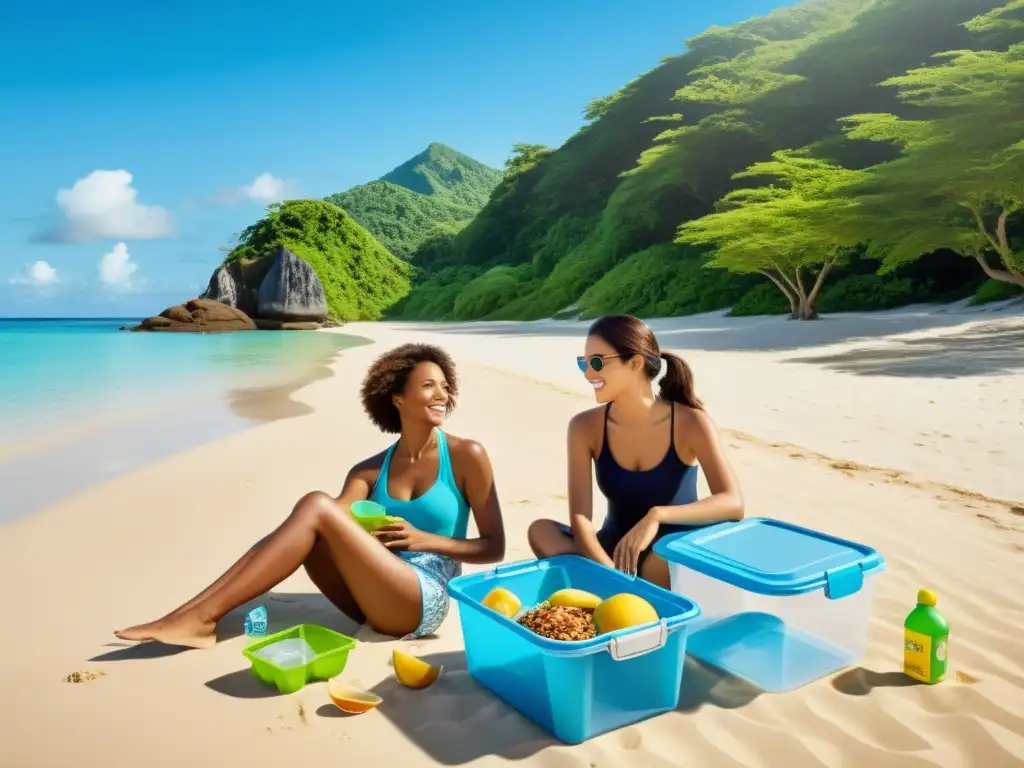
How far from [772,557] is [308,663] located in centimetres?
170

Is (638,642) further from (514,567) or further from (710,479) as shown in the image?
(710,479)

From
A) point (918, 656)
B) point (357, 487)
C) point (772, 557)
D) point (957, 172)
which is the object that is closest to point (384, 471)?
point (357, 487)

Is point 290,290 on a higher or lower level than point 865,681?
higher

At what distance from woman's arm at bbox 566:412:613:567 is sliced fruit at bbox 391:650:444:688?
2.44 ft

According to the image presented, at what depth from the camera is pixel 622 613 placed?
2545 mm

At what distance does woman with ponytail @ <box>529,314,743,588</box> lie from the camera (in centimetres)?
319

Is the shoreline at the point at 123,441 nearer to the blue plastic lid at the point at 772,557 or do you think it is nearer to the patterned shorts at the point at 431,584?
the patterned shorts at the point at 431,584

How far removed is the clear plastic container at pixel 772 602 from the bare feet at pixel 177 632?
1.76 meters

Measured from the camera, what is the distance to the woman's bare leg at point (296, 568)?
2982 mm

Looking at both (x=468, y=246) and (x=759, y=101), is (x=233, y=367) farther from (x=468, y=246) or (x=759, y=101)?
(x=468, y=246)

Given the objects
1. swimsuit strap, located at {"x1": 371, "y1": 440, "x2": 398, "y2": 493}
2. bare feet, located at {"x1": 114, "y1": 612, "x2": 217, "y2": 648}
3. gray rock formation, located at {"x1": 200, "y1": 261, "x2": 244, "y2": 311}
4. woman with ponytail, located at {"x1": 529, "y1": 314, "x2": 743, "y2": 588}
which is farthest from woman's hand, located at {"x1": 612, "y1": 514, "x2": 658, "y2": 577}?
gray rock formation, located at {"x1": 200, "y1": 261, "x2": 244, "y2": 311}

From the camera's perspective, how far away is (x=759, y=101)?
3572 centimetres

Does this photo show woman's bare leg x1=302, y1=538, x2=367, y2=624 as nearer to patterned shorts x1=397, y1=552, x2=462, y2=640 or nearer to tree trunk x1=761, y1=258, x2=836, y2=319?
patterned shorts x1=397, y1=552, x2=462, y2=640

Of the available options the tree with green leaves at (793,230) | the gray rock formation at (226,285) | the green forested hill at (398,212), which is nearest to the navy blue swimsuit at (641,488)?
the tree with green leaves at (793,230)
